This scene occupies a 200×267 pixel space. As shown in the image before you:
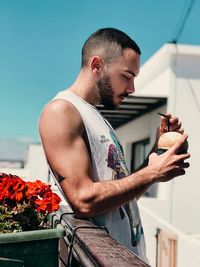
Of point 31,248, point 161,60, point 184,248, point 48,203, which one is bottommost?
point 184,248

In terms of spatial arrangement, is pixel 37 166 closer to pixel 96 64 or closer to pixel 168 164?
pixel 96 64

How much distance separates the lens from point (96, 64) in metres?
1.87

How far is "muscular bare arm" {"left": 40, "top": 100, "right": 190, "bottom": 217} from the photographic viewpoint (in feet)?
5.01

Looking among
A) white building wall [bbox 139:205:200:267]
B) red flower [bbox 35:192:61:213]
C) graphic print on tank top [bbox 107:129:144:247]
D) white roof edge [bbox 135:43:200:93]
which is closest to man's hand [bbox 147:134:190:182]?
graphic print on tank top [bbox 107:129:144:247]

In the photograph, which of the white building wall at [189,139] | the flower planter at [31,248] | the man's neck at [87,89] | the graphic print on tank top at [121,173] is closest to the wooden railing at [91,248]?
the flower planter at [31,248]

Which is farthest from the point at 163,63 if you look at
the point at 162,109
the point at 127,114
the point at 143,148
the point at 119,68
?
the point at 119,68

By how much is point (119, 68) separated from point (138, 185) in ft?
1.82

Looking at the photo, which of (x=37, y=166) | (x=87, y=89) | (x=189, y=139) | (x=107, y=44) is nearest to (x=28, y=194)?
(x=87, y=89)

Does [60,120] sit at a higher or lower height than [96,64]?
lower

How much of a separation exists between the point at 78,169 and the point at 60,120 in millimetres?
200

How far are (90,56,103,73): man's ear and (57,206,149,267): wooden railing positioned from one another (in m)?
0.66

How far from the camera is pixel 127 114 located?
34.4ft

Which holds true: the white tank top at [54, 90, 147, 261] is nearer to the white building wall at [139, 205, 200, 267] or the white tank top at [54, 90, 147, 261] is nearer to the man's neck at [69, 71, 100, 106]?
the man's neck at [69, 71, 100, 106]

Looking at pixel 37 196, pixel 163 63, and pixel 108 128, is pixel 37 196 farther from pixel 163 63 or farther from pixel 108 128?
pixel 163 63
